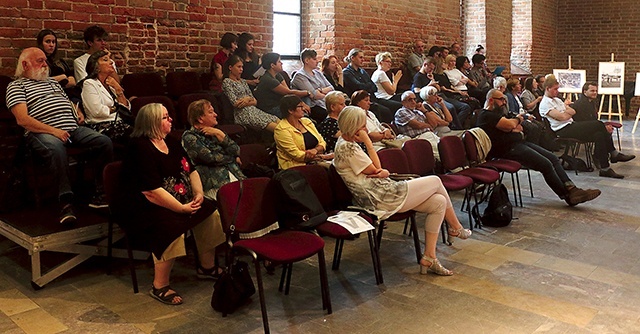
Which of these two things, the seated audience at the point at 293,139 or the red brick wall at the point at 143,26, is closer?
the seated audience at the point at 293,139

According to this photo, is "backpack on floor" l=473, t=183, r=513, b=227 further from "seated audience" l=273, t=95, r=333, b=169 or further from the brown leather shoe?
"seated audience" l=273, t=95, r=333, b=169

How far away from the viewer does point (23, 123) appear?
4.56 metres

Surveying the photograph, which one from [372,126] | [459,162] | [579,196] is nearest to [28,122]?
[372,126]

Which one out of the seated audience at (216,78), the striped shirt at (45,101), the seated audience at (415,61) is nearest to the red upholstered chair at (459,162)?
the seated audience at (216,78)

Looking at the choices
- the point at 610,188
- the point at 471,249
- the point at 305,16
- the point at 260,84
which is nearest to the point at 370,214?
the point at 471,249

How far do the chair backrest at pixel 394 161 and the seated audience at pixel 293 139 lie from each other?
25.2 inches

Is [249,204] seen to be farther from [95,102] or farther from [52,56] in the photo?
[52,56]

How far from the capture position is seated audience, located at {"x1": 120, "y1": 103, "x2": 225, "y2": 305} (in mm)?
3713

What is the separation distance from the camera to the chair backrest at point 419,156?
5.25 meters

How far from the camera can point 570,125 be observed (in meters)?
8.39

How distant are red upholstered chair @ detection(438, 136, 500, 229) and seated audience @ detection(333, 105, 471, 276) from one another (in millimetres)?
1329

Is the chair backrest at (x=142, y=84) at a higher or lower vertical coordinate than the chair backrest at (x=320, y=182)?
higher

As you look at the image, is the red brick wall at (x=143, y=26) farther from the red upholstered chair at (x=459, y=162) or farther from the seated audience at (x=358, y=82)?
the red upholstered chair at (x=459, y=162)

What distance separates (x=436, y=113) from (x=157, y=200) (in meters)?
4.50
